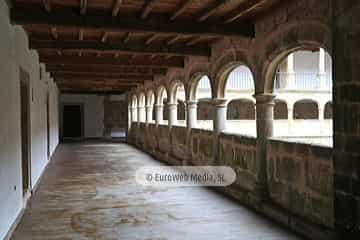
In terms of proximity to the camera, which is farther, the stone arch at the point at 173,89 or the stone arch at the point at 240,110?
the stone arch at the point at 240,110

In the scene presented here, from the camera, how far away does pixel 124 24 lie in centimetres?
434

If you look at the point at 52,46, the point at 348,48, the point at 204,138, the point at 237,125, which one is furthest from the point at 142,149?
the point at 348,48

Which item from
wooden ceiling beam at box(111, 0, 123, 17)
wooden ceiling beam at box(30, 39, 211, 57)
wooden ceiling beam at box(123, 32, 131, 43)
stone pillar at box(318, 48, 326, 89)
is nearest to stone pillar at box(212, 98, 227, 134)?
wooden ceiling beam at box(30, 39, 211, 57)

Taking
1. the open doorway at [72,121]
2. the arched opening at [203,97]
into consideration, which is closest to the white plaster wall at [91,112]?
the open doorway at [72,121]

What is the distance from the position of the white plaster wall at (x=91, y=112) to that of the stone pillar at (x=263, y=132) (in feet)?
52.6

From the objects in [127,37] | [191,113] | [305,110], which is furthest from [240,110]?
[127,37]

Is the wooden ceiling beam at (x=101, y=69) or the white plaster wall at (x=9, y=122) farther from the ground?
the wooden ceiling beam at (x=101, y=69)

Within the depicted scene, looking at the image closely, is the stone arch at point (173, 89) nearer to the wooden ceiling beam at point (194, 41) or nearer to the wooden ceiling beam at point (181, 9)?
the wooden ceiling beam at point (194, 41)

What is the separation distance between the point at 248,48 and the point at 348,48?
2210 millimetres

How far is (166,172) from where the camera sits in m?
7.52

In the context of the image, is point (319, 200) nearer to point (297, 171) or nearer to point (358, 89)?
point (297, 171)

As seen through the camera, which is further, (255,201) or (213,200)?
(213,200)

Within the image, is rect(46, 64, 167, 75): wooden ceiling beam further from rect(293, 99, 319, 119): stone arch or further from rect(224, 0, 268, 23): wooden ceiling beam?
rect(293, 99, 319, 119): stone arch

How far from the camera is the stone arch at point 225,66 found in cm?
519
